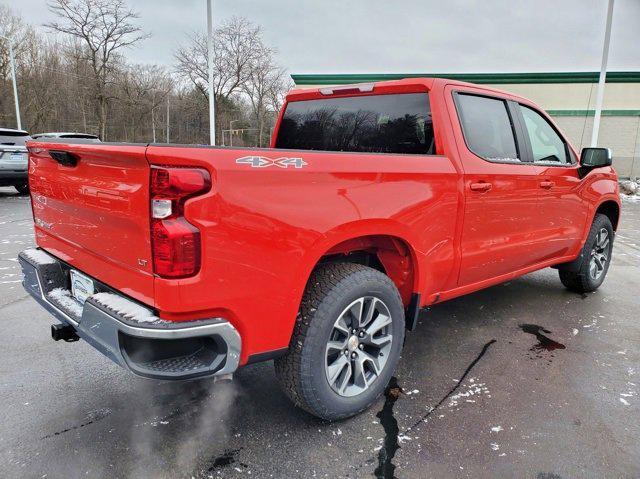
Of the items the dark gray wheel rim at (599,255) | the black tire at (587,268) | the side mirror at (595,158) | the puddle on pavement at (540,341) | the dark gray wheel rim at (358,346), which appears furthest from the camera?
the dark gray wheel rim at (599,255)

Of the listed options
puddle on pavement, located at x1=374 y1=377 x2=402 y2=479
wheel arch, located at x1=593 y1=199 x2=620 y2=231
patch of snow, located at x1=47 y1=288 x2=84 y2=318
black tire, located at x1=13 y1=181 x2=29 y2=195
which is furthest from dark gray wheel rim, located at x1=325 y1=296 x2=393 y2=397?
black tire, located at x1=13 y1=181 x2=29 y2=195

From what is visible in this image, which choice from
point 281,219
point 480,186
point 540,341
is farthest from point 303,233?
point 540,341

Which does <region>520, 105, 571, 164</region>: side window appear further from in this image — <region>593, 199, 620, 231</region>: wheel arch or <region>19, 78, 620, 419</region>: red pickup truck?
<region>593, 199, 620, 231</region>: wheel arch

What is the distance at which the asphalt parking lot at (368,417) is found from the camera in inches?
88.1

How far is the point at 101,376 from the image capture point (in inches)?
121

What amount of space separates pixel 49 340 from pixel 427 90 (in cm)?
336

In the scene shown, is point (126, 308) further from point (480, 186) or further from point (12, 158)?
point (12, 158)

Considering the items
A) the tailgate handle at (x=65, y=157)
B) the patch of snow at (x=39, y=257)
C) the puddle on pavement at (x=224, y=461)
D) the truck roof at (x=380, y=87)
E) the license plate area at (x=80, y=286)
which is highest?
the truck roof at (x=380, y=87)

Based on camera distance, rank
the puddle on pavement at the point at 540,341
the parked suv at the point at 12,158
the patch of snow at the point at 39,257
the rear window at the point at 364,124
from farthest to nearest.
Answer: the parked suv at the point at 12,158, the puddle on pavement at the point at 540,341, the rear window at the point at 364,124, the patch of snow at the point at 39,257

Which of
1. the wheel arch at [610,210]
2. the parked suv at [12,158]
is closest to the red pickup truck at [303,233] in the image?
the wheel arch at [610,210]

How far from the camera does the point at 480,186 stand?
10.3 ft

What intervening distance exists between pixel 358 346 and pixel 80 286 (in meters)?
1.54

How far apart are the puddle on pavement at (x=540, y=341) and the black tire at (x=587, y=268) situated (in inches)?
44.9

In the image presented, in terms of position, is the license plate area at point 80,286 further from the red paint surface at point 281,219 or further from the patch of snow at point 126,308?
the patch of snow at point 126,308
